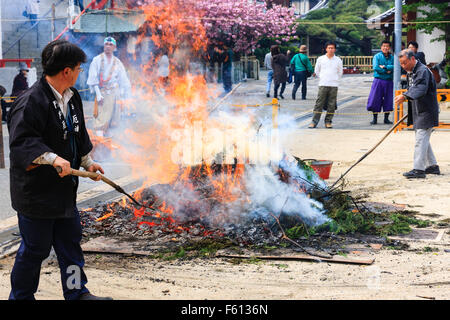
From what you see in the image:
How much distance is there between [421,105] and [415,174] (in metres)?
1.02

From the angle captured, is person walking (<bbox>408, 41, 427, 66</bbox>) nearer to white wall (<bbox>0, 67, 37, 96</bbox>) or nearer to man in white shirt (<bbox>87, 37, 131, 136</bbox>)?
man in white shirt (<bbox>87, 37, 131, 136</bbox>)

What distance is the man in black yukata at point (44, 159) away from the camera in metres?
3.83

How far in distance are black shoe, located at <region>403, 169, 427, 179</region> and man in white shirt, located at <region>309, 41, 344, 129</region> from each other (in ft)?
18.2

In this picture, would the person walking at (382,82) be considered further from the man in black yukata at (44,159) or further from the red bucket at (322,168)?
the man in black yukata at (44,159)

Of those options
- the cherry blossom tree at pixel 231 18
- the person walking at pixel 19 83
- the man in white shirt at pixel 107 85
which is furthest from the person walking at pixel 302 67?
the man in white shirt at pixel 107 85

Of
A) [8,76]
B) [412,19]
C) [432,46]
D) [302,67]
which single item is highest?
[412,19]

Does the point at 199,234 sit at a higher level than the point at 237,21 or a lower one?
lower

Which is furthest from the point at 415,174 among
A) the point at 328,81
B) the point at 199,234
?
the point at 328,81

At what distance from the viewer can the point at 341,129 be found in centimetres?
1445

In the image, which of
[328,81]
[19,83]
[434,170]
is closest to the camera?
[434,170]

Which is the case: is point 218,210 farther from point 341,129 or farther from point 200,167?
point 341,129

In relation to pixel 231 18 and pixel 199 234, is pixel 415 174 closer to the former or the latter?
pixel 199 234

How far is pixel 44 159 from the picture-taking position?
12.5 feet

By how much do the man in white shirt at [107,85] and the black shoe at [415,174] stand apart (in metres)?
5.51
